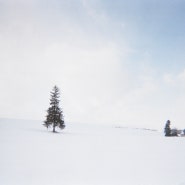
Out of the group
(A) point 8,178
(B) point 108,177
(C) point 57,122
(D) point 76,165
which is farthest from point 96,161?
(C) point 57,122

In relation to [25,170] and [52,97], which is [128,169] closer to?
[25,170]

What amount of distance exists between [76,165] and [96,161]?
2.14 meters

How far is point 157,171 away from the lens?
14.4m

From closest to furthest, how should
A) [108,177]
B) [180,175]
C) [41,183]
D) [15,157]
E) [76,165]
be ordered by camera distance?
[41,183]
[108,177]
[180,175]
[76,165]
[15,157]

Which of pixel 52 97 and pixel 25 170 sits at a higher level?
pixel 52 97

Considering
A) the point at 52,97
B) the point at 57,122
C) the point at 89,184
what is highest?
the point at 52,97

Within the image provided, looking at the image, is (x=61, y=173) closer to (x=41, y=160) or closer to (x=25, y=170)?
(x=25, y=170)

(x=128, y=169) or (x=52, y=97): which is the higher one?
(x=52, y=97)

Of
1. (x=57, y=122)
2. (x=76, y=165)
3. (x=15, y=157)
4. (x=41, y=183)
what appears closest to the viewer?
(x=41, y=183)

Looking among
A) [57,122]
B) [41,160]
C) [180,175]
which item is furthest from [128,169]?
[57,122]

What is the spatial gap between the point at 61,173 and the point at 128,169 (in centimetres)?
461

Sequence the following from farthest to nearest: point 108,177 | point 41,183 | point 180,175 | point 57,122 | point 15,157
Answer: point 57,122, point 15,157, point 180,175, point 108,177, point 41,183

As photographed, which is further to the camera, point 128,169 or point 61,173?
point 128,169

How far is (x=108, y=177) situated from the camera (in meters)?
12.4
